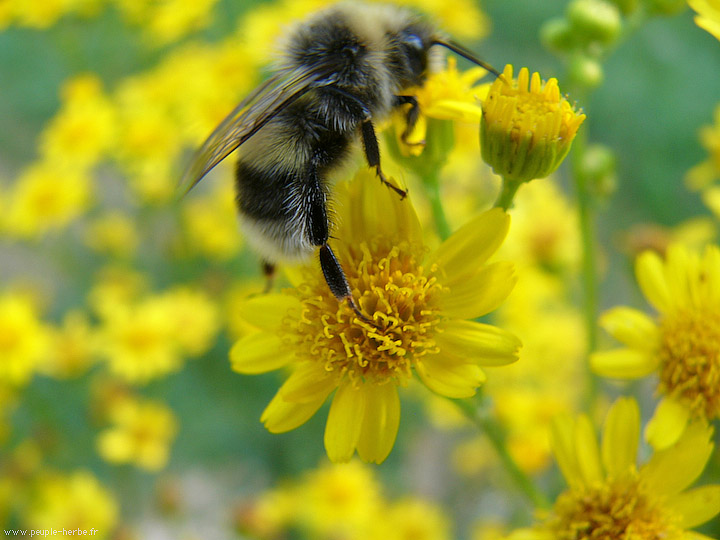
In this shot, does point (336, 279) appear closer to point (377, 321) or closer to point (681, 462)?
point (377, 321)

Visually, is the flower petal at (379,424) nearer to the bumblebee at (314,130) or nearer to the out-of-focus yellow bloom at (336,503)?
the bumblebee at (314,130)

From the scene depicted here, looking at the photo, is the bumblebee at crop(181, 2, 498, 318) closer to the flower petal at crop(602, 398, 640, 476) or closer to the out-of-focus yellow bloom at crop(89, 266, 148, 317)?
the flower petal at crop(602, 398, 640, 476)

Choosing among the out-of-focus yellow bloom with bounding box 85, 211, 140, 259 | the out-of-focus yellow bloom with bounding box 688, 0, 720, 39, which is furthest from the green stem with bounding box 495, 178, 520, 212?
the out-of-focus yellow bloom with bounding box 85, 211, 140, 259

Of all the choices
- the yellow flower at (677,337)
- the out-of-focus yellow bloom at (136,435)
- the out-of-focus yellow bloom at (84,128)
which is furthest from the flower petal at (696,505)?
the out-of-focus yellow bloom at (84,128)

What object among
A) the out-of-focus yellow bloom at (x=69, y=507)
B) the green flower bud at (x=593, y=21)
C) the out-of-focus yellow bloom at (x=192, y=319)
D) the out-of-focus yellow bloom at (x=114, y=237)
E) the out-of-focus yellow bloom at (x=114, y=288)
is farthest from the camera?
the out-of-focus yellow bloom at (x=114, y=237)

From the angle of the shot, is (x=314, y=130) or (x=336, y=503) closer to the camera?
(x=314, y=130)

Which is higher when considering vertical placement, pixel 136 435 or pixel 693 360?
pixel 693 360

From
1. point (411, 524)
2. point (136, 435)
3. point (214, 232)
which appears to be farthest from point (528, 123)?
point (214, 232)
